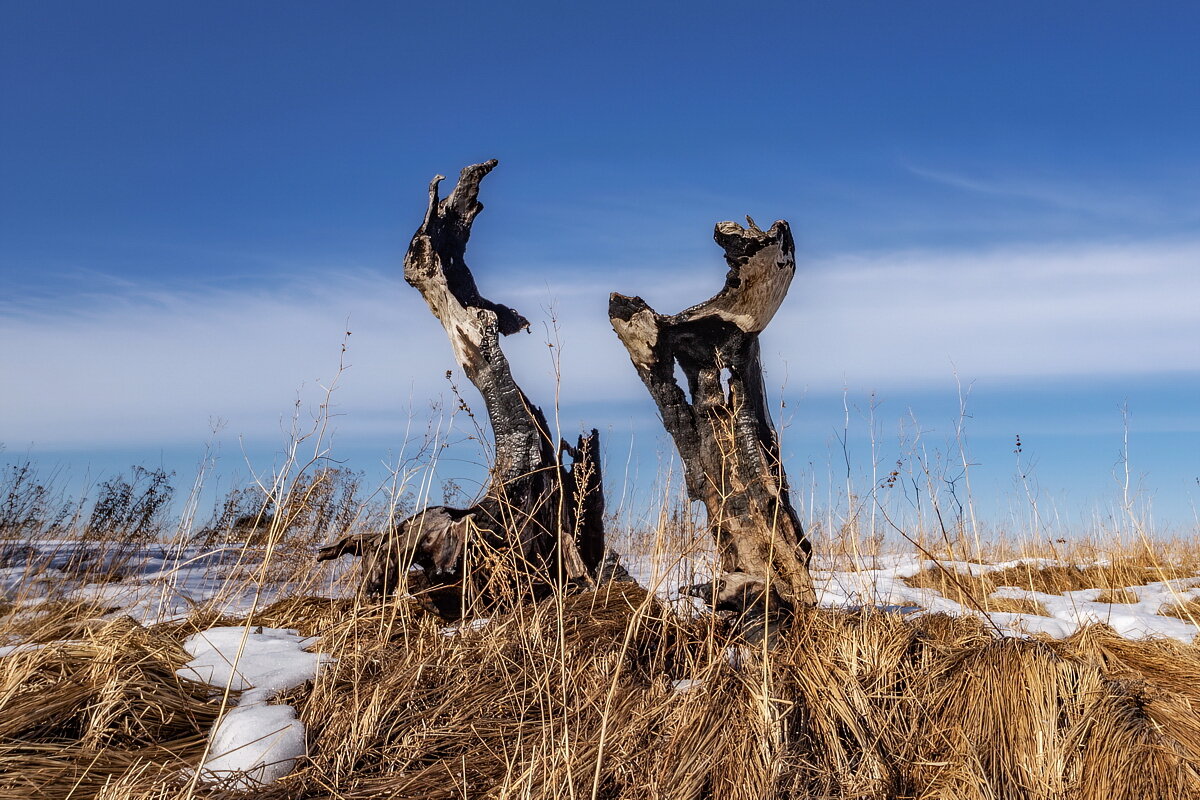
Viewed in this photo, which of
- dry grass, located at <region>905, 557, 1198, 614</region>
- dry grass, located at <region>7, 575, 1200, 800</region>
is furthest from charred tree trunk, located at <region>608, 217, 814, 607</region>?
dry grass, located at <region>905, 557, 1198, 614</region>

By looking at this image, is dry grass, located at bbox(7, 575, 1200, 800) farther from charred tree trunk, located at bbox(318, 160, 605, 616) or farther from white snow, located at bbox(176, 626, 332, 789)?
charred tree trunk, located at bbox(318, 160, 605, 616)

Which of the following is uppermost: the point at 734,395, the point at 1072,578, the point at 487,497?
the point at 734,395

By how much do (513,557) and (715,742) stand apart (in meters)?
1.24

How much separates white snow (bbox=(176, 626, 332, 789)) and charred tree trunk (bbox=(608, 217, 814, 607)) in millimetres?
1909

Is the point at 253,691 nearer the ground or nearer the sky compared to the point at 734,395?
nearer the ground

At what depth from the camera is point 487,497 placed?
3818 mm

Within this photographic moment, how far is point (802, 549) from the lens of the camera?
3736 mm

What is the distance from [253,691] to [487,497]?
137 cm

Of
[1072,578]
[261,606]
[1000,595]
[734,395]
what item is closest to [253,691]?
[261,606]

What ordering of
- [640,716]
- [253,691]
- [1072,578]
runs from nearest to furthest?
[640,716] → [253,691] → [1072,578]

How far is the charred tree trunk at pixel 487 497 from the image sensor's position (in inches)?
139

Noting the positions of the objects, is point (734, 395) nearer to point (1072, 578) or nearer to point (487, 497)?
point (487, 497)

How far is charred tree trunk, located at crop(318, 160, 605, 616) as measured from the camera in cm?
354

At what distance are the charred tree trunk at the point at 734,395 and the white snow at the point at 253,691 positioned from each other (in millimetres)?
1909
